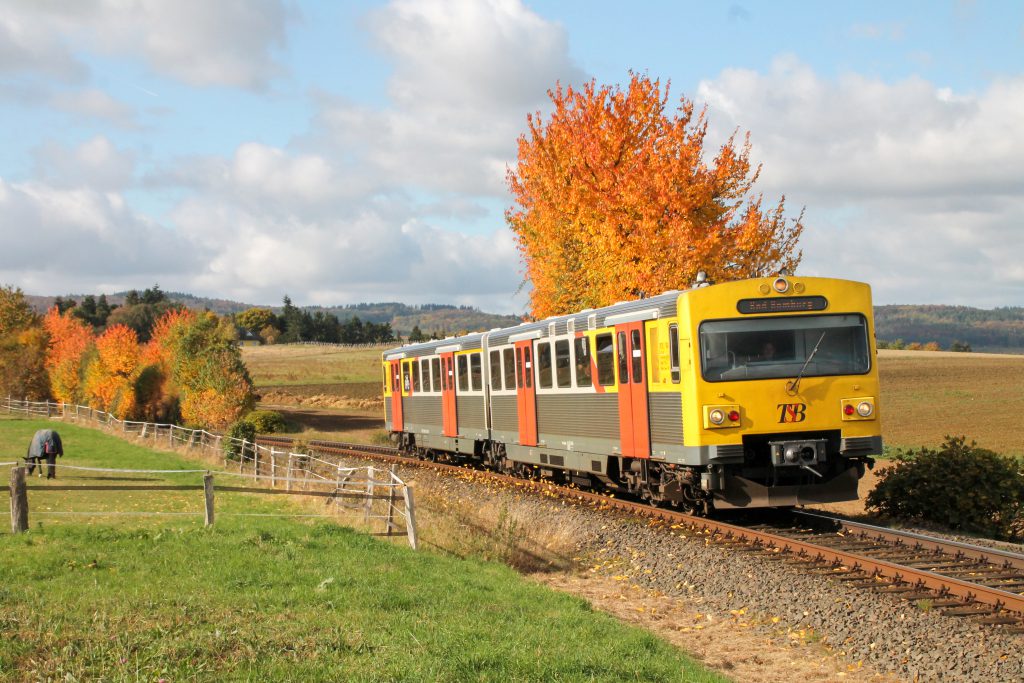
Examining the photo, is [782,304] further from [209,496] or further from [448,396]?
[448,396]

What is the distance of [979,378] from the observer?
225 feet

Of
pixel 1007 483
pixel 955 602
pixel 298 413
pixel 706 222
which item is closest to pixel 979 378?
pixel 298 413

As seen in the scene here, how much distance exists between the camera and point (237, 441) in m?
35.3

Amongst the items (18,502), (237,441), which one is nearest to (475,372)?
(18,502)

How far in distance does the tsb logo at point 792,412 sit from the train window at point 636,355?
2284 mm

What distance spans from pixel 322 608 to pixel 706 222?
18.8 m

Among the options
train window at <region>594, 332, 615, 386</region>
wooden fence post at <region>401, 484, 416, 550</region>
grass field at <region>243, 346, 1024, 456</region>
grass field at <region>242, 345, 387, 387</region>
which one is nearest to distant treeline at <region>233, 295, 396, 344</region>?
grass field at <region>242, 345, 387, 387</region>

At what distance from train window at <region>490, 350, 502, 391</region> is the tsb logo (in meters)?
9.12

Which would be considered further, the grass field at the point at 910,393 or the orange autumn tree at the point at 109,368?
the orange autumn tree at the point at 109,368

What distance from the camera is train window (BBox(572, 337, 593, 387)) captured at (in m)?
17.5

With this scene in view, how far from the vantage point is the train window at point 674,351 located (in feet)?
46.1

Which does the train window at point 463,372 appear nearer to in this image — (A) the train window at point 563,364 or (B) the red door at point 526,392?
(B) the red door at point 526,392

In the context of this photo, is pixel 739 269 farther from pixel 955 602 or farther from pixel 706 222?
pixel 955 602

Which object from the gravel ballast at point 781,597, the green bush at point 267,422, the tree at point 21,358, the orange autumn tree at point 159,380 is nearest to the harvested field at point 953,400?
the gravel ballast at point 781,597
